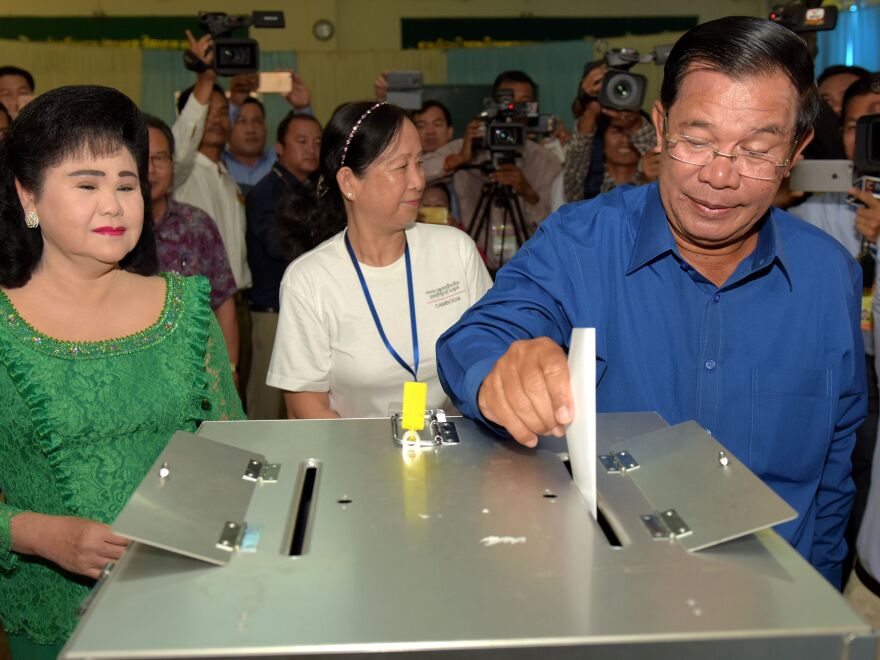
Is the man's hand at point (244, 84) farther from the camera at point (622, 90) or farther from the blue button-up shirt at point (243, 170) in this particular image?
the camera at point (622, 90)

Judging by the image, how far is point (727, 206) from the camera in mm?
1232

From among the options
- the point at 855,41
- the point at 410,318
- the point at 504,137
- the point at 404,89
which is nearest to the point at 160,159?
the point at 410,318

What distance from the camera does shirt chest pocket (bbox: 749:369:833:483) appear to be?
1240 millimetres

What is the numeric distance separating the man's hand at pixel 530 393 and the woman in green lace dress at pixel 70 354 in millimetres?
772

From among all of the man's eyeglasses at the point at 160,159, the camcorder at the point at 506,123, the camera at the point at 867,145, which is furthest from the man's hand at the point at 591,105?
the man's eyeglasses at the point at 160,159

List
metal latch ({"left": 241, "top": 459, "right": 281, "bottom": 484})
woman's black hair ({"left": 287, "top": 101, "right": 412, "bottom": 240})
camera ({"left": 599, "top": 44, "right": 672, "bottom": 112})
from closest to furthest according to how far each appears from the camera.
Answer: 1. metal latch ({"left": 241, "top": 459, "right": 281, "bottom": 484})
2. woman's black hair ({"left": 287, "top": 101, "right": 412, "bottom": 240})
3. camera ({"left": 599, "top": 44, "right": 672, "bottom": 112})

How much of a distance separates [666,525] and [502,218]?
353cm

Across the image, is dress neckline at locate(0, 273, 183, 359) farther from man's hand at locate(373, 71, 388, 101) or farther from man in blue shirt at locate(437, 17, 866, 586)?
man's hand at locate(373, 71, 388, 101)

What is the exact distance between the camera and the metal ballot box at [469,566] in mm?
544

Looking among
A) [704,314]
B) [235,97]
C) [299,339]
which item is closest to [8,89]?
[235,97]

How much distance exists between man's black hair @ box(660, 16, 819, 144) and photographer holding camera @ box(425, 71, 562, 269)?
2.59 meters

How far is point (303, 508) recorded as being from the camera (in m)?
0.77

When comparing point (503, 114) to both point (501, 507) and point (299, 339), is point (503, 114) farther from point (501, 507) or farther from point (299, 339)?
point (501, 507)

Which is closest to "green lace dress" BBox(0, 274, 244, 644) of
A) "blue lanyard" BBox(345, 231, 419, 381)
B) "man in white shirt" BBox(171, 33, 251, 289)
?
"blue lanyard" BBox(345, 231, 419, 381)
